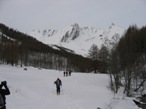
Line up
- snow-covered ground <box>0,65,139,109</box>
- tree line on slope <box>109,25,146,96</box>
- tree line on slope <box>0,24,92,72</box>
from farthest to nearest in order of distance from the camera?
1. tree line on slope <box>0,24,92,72</box>
2. tree line on slope <box>109,25,146,96</box>
3. snow-covered ground <box>0,65,139,109</box>

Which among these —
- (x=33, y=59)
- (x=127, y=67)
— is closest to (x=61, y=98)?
(x=127, y=67)

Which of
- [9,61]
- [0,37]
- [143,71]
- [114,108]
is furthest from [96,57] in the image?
[0,37]

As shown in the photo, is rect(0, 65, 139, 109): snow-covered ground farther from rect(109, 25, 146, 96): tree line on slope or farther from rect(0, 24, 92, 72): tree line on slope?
rect(0, 24, 92, 72): tree line on slope

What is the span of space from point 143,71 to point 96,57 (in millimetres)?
54414

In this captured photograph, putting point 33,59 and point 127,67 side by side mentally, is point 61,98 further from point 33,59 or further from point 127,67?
point 33,59

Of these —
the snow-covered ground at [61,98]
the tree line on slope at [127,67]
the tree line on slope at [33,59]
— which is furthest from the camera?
the tree line on slope at [33,59]

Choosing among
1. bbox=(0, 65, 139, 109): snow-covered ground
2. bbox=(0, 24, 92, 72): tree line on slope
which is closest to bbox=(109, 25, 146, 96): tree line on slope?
bbox=(0, 65, 139, 109): snow-covered ground

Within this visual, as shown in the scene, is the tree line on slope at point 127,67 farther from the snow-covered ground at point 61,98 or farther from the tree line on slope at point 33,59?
the tree line on slope at point 33,59

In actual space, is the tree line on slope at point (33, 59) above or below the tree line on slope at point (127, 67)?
above

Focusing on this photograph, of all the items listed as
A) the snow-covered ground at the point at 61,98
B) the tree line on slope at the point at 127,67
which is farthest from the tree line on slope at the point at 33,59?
the snow-covered ground at the point at 61,98

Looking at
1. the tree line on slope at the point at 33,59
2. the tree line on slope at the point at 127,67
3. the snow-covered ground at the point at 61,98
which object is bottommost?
the snow-covered ground at the point at 61,98

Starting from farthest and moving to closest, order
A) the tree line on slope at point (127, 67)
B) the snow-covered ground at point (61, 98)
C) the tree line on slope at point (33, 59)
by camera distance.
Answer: the tree line on slope at point (33, 59) < the tree line on slope at point (127, 67) < the snow-covered ground at point (61, 98)

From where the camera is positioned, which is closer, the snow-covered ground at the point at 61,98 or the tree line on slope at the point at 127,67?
the snow-covered ground at the point at 61,98

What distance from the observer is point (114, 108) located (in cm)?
2072
